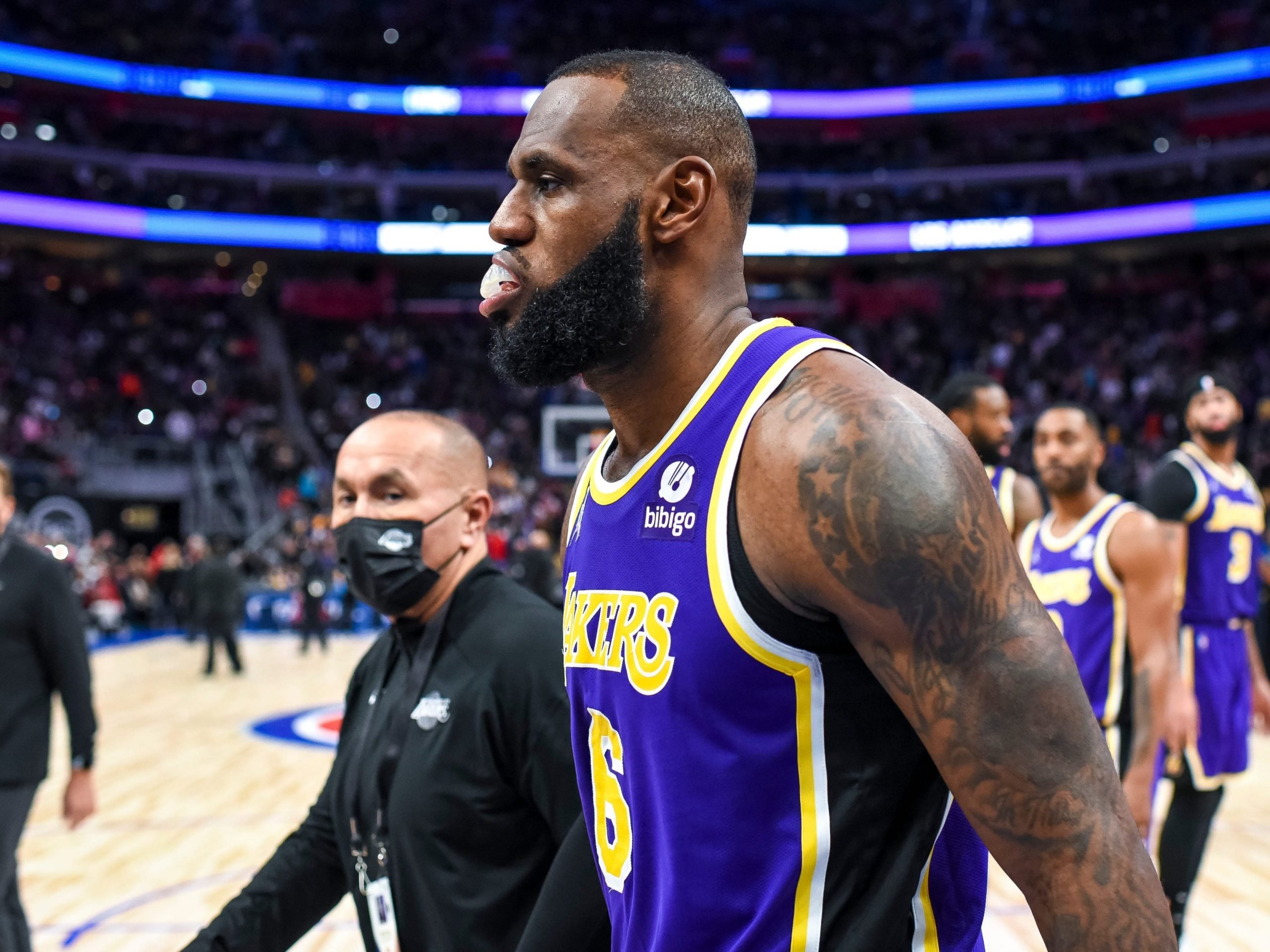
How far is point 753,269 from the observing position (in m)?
31.4

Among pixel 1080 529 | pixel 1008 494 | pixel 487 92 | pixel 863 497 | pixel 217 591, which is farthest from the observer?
pixel 487 92

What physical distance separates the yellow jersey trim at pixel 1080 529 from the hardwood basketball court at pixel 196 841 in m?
1.73

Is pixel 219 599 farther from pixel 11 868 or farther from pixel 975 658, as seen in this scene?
pixel 975 658

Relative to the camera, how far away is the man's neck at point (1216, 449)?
15.8 feet

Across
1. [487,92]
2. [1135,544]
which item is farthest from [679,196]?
[487,92]

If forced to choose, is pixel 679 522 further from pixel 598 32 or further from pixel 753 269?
pixel 598 32

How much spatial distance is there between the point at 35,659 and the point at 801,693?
3855 mm

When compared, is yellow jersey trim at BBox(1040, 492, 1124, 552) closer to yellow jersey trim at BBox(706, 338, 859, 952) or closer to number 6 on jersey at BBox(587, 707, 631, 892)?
number 6 on jersey at BBox(587, 707, 631, 892)

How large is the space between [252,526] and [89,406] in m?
5.18

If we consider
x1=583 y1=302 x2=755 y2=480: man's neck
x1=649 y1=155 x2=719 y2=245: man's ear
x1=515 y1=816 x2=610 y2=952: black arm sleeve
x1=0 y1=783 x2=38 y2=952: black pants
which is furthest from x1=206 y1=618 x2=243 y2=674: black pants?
x1=649 y1=155 x2=719 y2=245: man's ear

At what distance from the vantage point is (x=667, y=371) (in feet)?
4.93

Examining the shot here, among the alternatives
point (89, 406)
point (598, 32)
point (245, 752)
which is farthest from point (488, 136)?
point (245, 752)

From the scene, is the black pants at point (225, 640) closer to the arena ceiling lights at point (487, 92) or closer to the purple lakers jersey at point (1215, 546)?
the purple lakers jersey at point (1215, 546)

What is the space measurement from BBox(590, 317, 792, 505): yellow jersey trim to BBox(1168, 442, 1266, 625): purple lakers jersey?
3990mm
